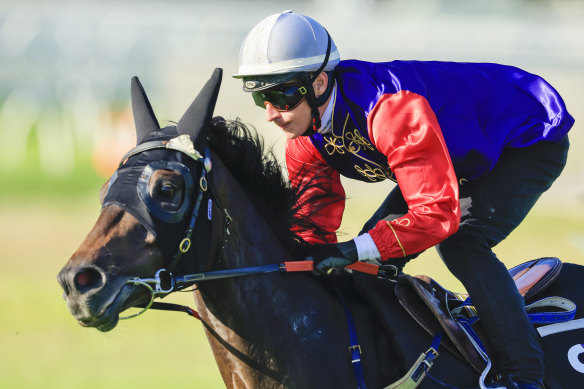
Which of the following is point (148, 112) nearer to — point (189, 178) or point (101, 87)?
point (189, 178)

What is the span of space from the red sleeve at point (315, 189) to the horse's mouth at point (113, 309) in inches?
34.0

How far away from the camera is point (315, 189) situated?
11.2 ft

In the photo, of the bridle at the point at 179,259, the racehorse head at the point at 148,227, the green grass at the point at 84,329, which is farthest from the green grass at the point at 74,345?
the racehorse head at the point at 148,227

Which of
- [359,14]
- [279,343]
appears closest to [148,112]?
[279,343]

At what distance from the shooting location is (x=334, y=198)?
347 centimetres

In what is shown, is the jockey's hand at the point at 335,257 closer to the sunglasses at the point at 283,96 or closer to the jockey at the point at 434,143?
the jockey at the point at 434,143

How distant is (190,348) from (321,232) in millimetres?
4272

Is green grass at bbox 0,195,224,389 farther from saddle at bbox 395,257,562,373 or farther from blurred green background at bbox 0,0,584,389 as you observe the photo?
saddle at bbox 395,257,562,373

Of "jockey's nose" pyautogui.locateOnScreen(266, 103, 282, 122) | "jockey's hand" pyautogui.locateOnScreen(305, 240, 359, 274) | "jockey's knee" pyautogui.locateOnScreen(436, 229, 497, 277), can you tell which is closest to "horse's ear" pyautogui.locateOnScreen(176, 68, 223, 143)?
"jockey's nose" pyautogui.locateOnScreen(266, 103, 282, 122)

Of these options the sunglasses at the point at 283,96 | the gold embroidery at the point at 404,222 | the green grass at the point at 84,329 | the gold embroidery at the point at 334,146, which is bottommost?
→ the green grass at the point at 84,329

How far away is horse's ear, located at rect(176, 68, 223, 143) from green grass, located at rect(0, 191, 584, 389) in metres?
2.00

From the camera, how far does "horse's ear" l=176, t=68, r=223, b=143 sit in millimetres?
2840

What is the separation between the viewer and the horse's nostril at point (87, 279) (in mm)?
2529

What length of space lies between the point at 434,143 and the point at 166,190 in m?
1.10
